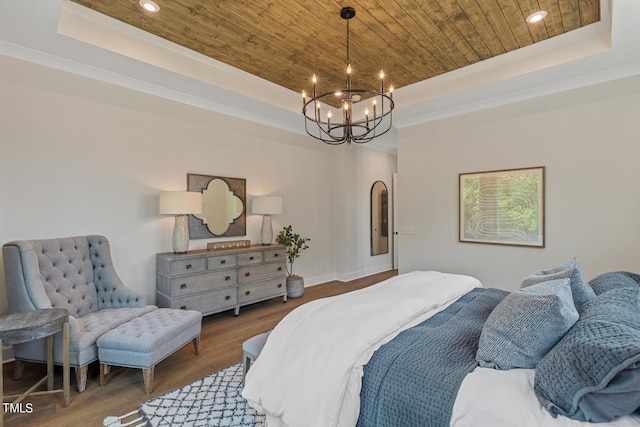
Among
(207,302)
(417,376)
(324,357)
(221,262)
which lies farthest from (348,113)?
(207,302)

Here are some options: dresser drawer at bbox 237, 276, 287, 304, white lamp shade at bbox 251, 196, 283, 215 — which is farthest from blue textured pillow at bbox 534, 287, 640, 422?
white lamp shade at bbox 251, 196, 283, 215

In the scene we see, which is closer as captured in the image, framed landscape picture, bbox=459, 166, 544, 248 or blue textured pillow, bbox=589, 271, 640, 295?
blue textured pillow, bbox=589, 271, 640, 295

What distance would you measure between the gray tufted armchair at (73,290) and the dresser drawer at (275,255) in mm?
1713

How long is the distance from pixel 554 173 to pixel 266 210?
369 centimetres

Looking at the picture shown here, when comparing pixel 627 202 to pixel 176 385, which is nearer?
pixel 176 385

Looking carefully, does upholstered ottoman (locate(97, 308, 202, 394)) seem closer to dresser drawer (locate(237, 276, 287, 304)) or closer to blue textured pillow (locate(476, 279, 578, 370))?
dresser drawer (locate(237, 276, 287, 304))

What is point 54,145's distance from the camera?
9.95ft

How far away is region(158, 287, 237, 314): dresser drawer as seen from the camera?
3504 mm

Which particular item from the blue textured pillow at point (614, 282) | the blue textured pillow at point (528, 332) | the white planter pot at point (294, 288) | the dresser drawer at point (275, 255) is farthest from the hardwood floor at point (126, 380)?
the blue textured pillow at point (614, 282)

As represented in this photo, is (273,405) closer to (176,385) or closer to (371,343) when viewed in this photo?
(371,343)

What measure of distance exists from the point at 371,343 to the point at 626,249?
3.42m

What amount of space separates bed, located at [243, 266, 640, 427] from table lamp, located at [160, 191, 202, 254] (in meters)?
2.25

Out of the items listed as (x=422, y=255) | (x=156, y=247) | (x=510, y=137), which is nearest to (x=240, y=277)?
(x=156, y=247)

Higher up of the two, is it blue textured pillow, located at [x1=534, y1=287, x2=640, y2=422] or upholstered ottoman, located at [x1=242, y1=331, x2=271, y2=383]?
blue textured pillow, located at [x1=534, y1=287, x2=640, y2=422]
